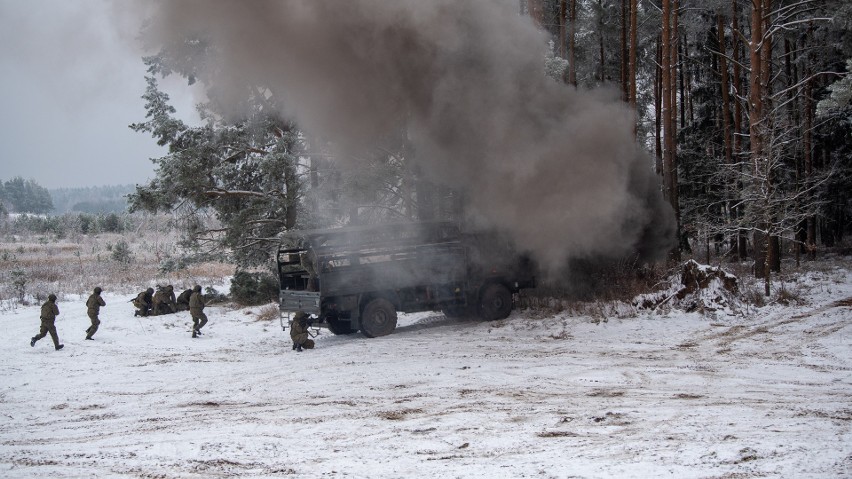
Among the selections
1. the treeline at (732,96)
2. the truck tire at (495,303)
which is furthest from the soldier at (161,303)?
the treeline at (732,96)

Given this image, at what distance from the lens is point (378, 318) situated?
14492mm

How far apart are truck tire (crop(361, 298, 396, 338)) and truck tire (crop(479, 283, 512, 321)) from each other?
2194 mm

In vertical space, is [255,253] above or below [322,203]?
below

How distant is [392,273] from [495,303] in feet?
9.04

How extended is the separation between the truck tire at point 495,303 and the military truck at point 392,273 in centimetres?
2

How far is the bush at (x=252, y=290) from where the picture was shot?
2145 cm

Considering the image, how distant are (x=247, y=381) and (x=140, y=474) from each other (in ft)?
14.2

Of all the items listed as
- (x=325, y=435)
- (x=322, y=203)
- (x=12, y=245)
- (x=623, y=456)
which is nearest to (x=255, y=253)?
(x=322, y=203)

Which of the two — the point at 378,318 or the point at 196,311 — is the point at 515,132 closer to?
the point at 378,318

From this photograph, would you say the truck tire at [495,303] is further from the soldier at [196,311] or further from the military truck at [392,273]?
the soldier at [196,311]

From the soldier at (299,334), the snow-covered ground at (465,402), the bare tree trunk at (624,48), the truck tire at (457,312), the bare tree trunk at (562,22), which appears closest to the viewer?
the snow-covered ground at (465,402)

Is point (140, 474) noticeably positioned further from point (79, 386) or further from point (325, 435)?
point (79, 386)

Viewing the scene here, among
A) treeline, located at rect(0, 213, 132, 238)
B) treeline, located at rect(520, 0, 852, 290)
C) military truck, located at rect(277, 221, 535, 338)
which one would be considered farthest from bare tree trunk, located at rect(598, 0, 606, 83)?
treeline, located at rect(0, 213, 132, 238)

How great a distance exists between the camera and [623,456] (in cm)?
622
